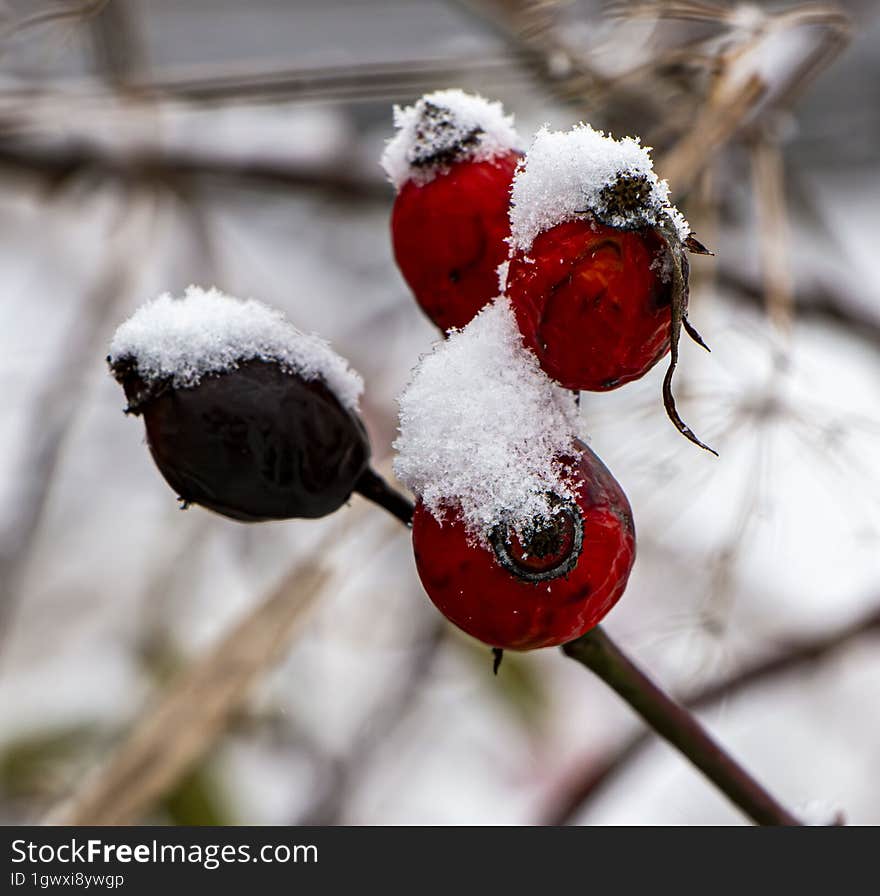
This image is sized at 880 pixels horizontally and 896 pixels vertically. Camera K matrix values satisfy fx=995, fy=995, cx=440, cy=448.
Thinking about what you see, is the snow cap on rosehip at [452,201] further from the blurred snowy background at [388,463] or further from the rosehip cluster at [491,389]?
the blurred snowy background at [388,463]

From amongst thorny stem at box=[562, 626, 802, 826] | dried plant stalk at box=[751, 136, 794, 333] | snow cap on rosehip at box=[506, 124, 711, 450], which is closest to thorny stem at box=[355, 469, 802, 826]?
thorny stem at box=[562, 626, 802, 826]

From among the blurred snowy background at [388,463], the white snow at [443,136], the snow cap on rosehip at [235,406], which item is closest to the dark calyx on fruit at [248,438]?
the snow cap on rosehip at [235,406]

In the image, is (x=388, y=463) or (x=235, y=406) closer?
(x=235, y=406)

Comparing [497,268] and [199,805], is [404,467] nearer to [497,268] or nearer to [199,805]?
[497,268]

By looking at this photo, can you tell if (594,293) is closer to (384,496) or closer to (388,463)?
(384,496)

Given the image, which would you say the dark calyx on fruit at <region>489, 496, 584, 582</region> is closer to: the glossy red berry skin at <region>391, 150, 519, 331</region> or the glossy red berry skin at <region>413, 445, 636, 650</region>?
the glossy red berry skin at <region>413, 445, 636, 650</region>

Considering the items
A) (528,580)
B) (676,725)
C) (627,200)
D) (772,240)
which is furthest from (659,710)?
(772,240)
